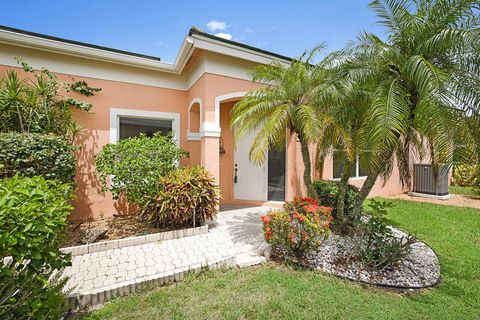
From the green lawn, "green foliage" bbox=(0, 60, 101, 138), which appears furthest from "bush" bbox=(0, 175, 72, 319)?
"green foliage" bbox=(0, 60, 101, 138)

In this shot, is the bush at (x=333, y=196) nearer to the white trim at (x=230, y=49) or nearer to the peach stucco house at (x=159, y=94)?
the peach stucco house at (x=159, y=94)

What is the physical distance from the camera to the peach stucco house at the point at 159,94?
5.97 m

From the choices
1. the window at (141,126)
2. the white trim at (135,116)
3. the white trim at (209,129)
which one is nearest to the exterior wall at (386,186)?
the white trim at (209,129)

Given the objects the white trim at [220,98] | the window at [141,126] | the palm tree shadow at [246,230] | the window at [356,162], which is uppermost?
the white trim at [220,98]

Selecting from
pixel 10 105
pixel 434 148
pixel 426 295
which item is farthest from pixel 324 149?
pixel 10 105

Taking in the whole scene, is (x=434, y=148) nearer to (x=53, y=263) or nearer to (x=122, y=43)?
(x=53, y=263)

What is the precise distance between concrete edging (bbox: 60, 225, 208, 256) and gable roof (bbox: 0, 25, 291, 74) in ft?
Answer: 15.6

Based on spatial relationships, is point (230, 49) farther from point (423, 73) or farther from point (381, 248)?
point (381, 248)

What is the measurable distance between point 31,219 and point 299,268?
155 inches

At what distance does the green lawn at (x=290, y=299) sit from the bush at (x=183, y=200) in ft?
6.07

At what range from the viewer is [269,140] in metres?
4.75

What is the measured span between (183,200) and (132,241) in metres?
1.38

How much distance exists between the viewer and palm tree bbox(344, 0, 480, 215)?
11.1ft

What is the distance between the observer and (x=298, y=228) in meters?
4.03
